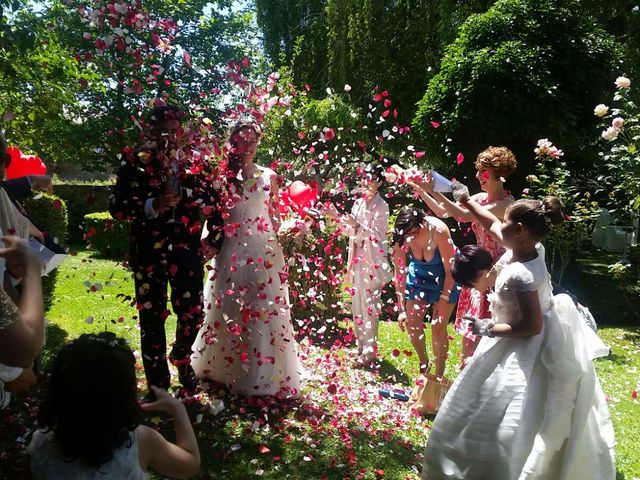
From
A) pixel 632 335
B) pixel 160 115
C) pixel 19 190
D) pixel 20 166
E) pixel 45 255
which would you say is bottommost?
pixel 632 335

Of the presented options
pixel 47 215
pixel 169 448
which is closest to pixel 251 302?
pixel 169 448

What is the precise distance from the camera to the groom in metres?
3.54

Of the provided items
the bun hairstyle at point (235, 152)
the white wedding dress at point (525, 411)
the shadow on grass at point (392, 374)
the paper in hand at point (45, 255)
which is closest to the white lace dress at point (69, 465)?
the paper in hand at point (45, 255)

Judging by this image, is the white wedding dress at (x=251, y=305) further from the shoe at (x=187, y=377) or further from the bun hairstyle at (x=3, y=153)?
the bun hairstyle at (x=3, y=153)

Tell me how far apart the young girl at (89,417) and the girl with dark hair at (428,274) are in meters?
3.26

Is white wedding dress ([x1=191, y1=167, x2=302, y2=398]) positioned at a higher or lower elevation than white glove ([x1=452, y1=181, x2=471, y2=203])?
lower

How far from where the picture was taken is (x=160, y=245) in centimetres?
361

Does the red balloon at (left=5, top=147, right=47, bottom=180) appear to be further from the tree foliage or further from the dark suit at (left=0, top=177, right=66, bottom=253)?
the dark suit at (left=0, top=177, right=66, bottom=253)

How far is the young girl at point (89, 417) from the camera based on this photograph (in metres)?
1.57

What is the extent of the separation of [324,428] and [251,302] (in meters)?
1.04

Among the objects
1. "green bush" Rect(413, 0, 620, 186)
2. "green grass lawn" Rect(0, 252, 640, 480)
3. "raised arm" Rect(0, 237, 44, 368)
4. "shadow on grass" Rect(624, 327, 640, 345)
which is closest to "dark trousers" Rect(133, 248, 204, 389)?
"green grass lawn" Rect(0, 252, 640, 480)

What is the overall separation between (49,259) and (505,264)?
2.37 metres

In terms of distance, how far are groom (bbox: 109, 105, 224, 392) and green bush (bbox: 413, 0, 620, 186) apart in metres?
7.36

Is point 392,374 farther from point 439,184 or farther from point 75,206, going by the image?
point 75,206
